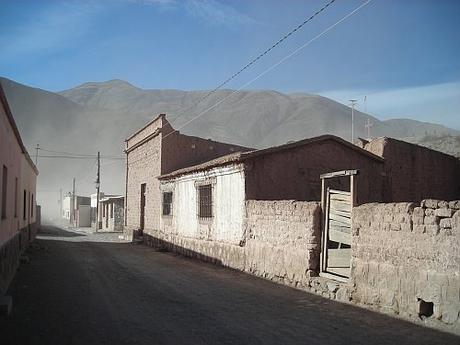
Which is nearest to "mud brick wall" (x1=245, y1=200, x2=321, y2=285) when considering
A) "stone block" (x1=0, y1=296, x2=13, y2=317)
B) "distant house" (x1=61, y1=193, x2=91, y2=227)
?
"stone block" (x1=0, y1=296, x2=13, y2=317)

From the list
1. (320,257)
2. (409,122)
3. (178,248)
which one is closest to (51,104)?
(409,122)

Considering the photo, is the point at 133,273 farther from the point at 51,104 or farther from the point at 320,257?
the point at 51,104

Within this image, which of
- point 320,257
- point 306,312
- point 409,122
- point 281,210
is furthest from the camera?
point 409,122

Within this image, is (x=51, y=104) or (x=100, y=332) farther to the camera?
(x=51, y=104)

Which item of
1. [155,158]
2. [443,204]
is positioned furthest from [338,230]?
[155,158]

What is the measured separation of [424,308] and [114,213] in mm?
37589

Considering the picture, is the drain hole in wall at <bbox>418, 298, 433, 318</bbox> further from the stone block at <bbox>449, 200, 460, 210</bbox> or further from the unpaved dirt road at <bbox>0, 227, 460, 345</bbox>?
the stone block at <bbox>449, 200, 460, 210</bbox>

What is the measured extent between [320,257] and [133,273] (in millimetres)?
5366

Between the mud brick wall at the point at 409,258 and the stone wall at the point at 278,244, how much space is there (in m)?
1.64

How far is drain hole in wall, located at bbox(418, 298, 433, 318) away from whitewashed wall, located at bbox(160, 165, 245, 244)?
23.7ft

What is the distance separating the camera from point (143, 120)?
144000mm

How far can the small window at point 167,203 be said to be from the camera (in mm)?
22255

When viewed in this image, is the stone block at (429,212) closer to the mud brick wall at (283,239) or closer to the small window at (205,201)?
the mud brick wall at (283,239)

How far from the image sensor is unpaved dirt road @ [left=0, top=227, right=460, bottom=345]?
6.36 m
